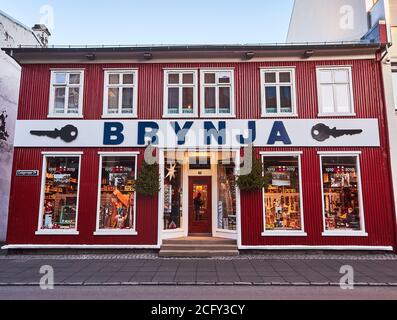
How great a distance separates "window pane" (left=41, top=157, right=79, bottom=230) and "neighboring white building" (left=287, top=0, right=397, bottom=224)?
12127mm

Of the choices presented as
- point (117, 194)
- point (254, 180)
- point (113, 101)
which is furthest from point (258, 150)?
point (113, 101)

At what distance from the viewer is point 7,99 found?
15500mm

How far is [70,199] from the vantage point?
41.0 feet

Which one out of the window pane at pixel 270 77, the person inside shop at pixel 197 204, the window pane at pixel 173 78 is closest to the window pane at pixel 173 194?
the person inside shop at pixel 197 204

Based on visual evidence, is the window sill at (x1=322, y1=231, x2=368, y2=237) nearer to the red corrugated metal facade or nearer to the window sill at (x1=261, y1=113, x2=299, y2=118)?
the red corrugated metal facade

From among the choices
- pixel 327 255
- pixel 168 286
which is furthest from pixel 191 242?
pixel 327 255

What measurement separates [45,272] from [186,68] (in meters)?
8.79

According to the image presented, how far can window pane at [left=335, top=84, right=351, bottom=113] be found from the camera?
12594 mm

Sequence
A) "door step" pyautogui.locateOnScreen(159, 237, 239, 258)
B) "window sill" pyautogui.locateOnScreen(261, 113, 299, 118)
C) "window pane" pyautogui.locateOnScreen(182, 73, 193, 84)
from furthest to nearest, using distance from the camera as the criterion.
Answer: "window pane" pyautogui.locateOnScreen(182, 73, 193, 84)
"window sill" pyautogui.locateOnScreen(261, 113, 299, 118)
"door step" pyautogui.locateOnScreen(159, 237, 239, 258)

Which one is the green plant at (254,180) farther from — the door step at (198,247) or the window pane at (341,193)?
the window pane at (341,193)

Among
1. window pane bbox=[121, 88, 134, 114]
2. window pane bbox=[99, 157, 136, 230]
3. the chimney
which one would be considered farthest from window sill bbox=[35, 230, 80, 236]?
→ the chimney

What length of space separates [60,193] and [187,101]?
6142 millimetres

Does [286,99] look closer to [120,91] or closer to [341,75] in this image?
[341,75]

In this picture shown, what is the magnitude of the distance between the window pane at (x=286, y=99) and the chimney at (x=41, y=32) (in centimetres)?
1391
